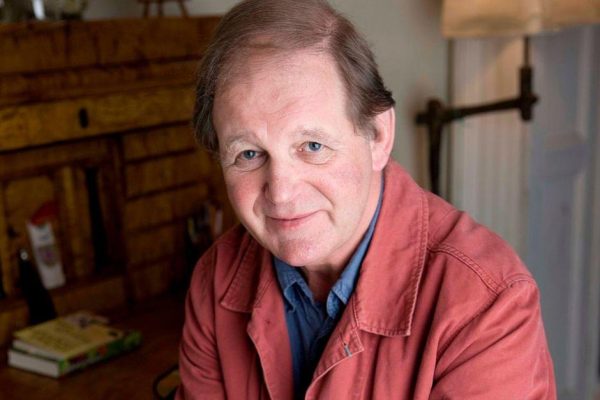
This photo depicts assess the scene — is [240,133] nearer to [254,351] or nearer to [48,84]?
[254,351]

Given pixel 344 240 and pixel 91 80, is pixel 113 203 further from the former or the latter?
pixel 344 240

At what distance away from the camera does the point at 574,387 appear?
3.38m

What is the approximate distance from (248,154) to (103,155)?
0.78m

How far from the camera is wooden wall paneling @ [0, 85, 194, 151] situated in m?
1.64

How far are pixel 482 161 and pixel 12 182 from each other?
62.6 inches

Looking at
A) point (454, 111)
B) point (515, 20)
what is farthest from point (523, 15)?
point (454, 111)

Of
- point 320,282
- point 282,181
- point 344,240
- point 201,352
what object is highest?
point 282,181

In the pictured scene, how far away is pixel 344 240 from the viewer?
1282 mm

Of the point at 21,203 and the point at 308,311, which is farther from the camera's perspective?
the point at 21,203

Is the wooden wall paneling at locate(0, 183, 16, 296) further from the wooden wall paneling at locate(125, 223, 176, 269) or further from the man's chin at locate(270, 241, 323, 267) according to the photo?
the man's chin at locate(270, 241, 323, 267)

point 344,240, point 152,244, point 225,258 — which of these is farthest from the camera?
point 152,244

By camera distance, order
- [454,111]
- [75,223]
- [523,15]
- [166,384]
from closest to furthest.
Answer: [166,384], [75,223], [523,15], [454,111]

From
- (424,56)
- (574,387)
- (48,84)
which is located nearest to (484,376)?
(48,84)

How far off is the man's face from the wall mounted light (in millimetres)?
1114
